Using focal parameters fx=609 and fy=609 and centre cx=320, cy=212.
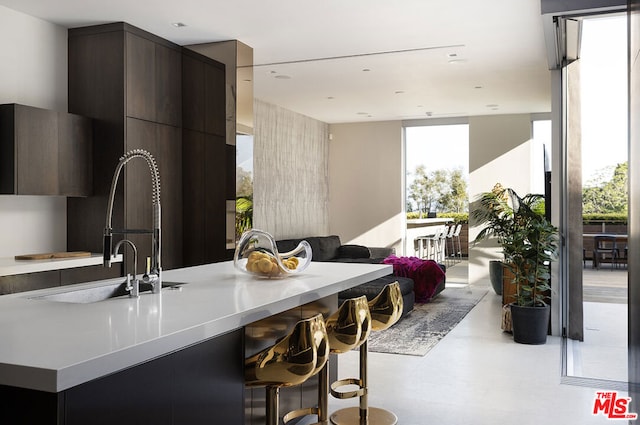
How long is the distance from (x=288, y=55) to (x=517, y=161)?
5139mm

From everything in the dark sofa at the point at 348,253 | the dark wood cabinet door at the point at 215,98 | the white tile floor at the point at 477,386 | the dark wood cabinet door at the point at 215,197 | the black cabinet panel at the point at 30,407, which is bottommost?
the white tile floor at the point at 477,386

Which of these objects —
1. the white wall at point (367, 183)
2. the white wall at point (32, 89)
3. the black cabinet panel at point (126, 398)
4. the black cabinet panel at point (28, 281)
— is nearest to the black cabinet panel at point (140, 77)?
the white wall at point (32, 89)

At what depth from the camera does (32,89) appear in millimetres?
4719

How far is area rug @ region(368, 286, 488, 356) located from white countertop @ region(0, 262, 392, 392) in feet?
8.34

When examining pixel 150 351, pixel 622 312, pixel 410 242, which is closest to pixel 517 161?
pixel 410 242

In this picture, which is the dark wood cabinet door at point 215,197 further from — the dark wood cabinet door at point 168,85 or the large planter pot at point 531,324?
the large planter pot at point 531,324

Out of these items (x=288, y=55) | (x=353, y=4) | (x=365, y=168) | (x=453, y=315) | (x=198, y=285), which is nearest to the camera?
(x=198, y=285)

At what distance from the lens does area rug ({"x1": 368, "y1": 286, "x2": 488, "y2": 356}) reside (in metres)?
5.43

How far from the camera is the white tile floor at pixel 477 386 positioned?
366cm

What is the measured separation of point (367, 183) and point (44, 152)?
22.4ft

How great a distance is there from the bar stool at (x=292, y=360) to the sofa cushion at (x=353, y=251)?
723cm

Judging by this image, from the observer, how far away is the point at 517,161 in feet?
31.8

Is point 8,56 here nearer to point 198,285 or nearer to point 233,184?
point 233,184

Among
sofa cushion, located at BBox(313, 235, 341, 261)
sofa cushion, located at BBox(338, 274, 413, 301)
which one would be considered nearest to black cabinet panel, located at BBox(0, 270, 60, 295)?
sofa cushion, located at BBox(338, 274, 413, 301)
